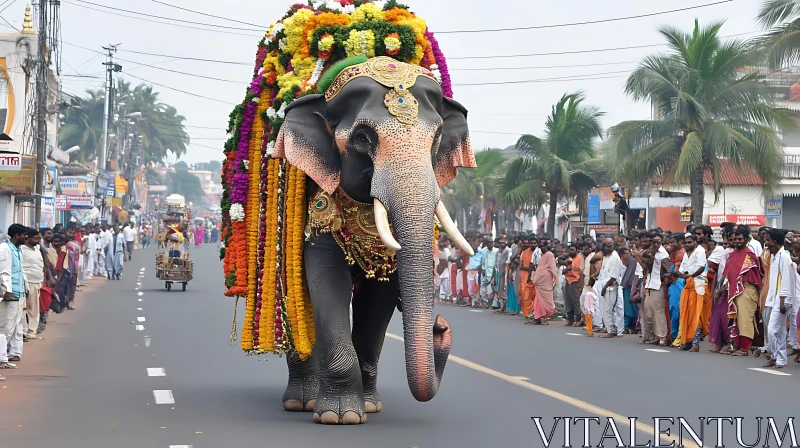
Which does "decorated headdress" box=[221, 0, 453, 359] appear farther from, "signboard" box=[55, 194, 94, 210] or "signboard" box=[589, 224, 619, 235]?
"signboard" box=[55, 194, 94, 210]

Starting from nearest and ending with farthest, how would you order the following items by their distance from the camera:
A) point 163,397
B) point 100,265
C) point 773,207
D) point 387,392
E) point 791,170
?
point 163,397
point 387,392
point 773,207
point 791,170
point 100,265

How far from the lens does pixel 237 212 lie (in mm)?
11336

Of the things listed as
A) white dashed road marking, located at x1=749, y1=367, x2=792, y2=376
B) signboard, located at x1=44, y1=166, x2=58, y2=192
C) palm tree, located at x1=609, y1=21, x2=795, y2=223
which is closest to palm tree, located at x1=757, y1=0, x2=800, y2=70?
palm tree, located at x1=609, y1=21, x2=795, y2=223

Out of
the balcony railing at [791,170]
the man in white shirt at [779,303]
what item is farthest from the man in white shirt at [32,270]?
the balcony railing at [791,170]

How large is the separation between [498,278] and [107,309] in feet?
28.6

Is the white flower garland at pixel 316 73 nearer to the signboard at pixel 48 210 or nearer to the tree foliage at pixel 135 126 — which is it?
the signboard at pixel 48 210

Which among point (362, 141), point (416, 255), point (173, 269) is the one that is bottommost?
point (173, 269)

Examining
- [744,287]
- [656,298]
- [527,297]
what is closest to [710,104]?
[527,297]

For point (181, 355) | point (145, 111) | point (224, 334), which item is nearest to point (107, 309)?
point (224, 334)

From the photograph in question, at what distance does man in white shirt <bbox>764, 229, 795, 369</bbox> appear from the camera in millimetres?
15992

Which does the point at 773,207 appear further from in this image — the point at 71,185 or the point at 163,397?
the point at 163,397

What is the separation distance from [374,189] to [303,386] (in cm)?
234

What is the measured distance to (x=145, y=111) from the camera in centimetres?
10362

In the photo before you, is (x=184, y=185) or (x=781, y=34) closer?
(x=781, y=34)
